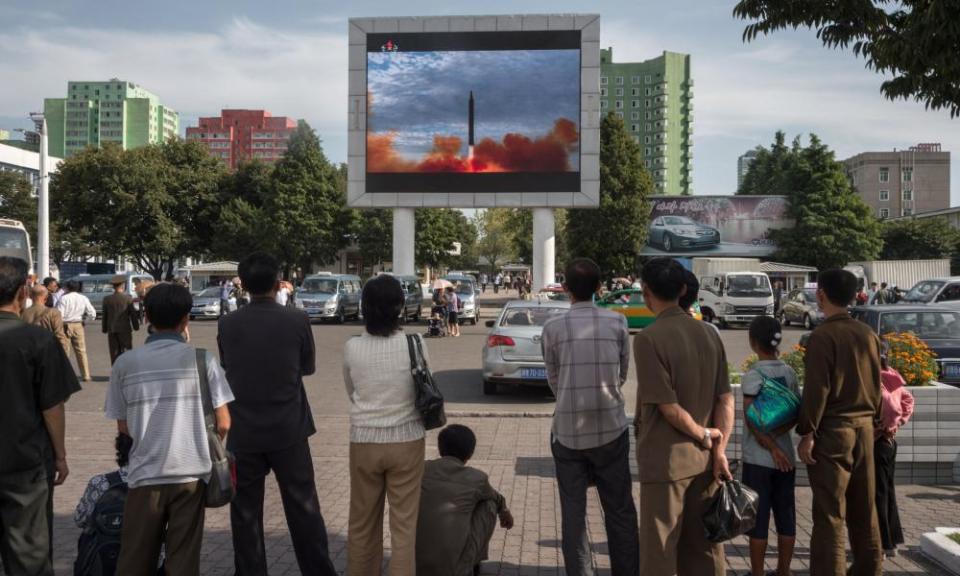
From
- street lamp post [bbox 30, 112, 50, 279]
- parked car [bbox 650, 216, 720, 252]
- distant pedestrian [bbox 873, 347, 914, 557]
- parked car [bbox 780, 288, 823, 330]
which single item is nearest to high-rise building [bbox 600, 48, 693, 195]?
parked car [bbox 650, 216, 720, 252]

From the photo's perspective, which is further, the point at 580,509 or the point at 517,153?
the point at 517,153

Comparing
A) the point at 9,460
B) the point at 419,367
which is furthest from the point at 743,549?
the point at 9,460

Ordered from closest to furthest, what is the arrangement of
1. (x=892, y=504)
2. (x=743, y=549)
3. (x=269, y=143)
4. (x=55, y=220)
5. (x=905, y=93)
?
1. (x=892, y=504)
2. (x=743, y=549)
3. (x=905, y=93)
4. (x=55, y=220)
5. (x=269, y=143)

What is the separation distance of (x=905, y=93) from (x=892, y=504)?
3.52m

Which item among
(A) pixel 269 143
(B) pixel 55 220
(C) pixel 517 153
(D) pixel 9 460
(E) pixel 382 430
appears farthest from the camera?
(A) pixel 269 143

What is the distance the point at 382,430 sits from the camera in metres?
4.23

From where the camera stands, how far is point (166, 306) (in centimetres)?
404

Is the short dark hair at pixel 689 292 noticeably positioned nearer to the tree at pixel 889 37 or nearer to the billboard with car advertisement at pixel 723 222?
the tree at pixel 889 37

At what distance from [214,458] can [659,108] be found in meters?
143

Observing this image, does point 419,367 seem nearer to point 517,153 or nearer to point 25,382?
point 25,382

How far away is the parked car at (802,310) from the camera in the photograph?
2970 cm

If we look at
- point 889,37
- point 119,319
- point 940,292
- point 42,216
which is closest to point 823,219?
point 940,292

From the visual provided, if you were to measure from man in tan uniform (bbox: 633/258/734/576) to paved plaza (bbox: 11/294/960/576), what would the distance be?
1.25 m

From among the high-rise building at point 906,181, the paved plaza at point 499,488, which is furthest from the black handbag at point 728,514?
the high-rise building at point 906,181
